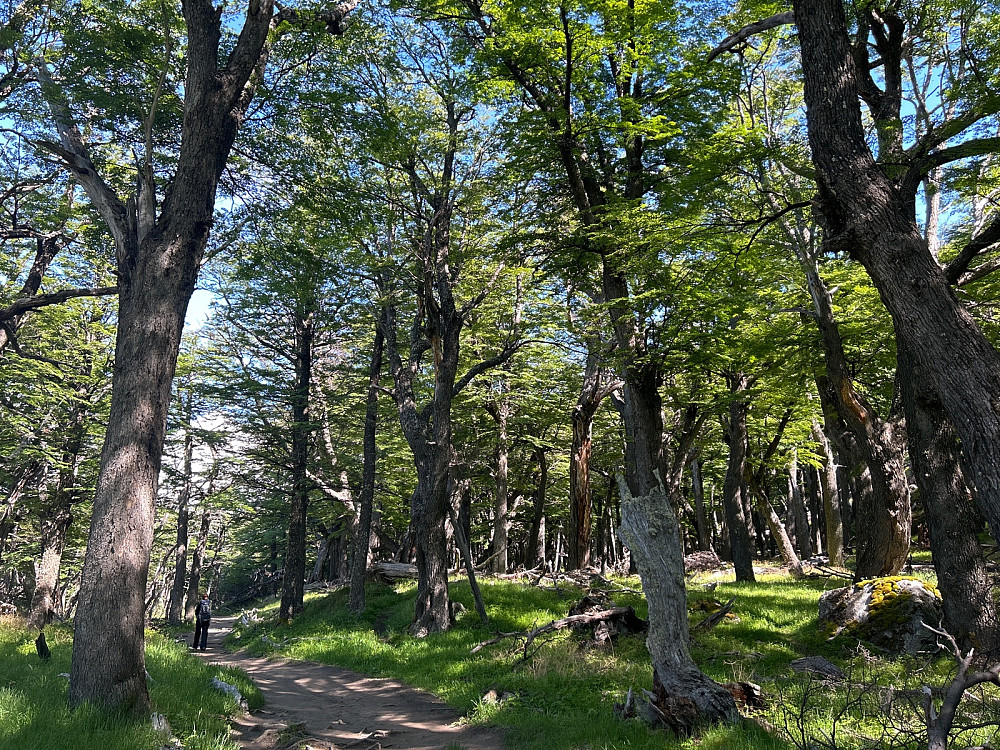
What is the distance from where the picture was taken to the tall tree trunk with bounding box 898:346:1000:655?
777cm

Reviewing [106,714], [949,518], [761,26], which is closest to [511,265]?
[761,26]

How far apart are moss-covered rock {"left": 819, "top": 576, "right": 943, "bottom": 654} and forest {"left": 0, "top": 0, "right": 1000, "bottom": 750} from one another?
27cm

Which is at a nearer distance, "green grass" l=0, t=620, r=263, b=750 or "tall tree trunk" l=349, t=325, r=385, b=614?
"green grass" l=0, t=620, r=263, b=750

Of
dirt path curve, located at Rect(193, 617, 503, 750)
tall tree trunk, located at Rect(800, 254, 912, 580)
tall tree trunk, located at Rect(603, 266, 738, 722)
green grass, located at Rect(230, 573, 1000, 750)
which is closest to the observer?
green grass, located at Rect(230, 573, 1000, 750)

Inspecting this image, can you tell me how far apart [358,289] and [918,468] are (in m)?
15.0

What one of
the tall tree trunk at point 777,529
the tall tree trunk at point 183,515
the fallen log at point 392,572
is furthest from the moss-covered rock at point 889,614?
the tall tree trunk at point 183,515

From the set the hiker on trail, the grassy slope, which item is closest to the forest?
the grassy slope

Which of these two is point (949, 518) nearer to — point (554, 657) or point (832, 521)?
point (554, 657)

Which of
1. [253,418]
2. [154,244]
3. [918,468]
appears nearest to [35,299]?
[154,244]

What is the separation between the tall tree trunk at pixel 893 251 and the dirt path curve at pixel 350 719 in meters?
5.91

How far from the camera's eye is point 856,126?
595 cm

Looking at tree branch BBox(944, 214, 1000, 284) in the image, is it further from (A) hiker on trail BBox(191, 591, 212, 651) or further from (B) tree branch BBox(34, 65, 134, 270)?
(A) hiker on trail BBox(191, 591, 212, 651)

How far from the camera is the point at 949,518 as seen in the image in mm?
8188

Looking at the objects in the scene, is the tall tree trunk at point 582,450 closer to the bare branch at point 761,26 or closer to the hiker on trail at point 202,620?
the bare branch at point 761,26
